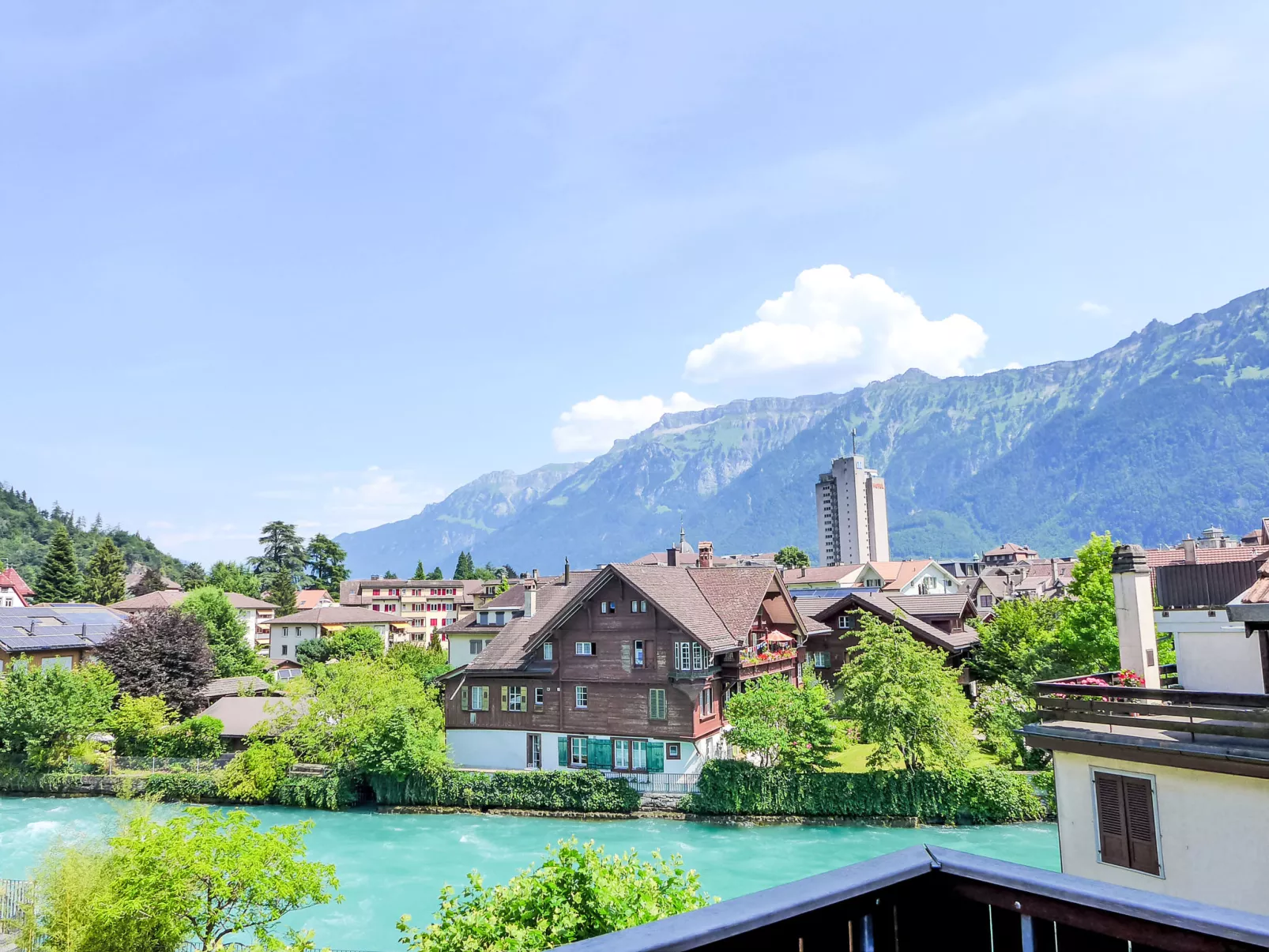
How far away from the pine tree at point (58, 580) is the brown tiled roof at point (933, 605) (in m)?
107

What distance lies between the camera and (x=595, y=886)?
1211 centimetres

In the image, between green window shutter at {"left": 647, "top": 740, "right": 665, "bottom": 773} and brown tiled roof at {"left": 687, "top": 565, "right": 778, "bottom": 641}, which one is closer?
green window shutter at {"left": 647, "top": 740, "right": 665, "bottom": 773}

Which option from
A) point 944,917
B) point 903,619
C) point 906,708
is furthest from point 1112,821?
point 903,619

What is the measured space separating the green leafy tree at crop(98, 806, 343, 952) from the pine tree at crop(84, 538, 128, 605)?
109 m

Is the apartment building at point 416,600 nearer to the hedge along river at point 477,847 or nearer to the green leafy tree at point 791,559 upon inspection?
the green leafy tree at point 791,559

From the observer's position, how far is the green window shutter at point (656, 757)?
1698 inches

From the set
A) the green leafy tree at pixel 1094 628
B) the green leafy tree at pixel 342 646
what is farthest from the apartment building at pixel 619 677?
the green leafy tree at pixel 342 646

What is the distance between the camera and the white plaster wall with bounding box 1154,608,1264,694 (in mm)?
15516

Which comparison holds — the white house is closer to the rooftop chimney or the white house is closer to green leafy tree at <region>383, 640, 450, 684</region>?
green leafy tree at <region>383, 640, 450, 684</region>

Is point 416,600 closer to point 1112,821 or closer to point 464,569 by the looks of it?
point 464,569

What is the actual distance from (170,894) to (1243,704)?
69.9 feet

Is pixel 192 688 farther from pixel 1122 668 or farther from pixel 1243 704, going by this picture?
pixel 1243 704

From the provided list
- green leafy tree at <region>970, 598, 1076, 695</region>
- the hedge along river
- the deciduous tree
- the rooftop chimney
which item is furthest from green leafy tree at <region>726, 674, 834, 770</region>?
the deciduous tree

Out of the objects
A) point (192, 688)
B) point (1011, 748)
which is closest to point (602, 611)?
point (1011, 748)
